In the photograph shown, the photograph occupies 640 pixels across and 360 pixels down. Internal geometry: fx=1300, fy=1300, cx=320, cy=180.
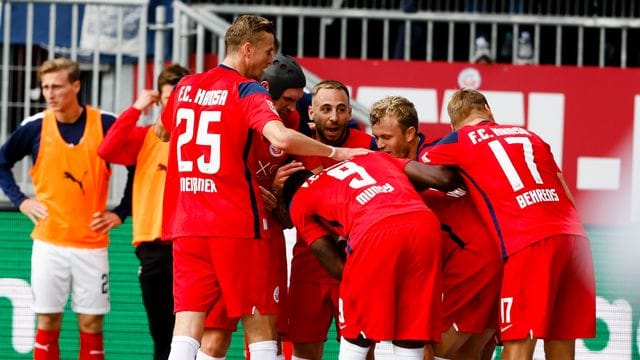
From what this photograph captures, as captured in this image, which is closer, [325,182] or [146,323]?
[325,182]

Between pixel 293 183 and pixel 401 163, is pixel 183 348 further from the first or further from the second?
pixel 401 163

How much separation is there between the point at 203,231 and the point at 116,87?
357 cm

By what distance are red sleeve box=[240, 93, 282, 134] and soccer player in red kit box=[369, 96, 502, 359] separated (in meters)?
0.81

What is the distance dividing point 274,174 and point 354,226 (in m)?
0.82

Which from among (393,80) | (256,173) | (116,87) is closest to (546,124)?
(393,80)

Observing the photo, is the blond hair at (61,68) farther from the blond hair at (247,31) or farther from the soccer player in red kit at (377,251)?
the soccer player in red kit at (377,251)

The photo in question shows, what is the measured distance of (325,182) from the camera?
6961 mm

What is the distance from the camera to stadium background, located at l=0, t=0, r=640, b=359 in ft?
32.4

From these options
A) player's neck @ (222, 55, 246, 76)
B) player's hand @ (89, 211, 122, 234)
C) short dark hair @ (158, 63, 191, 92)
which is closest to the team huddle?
player's neck @ (222, 55, 246, 76)

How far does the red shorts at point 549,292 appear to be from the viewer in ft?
22.8

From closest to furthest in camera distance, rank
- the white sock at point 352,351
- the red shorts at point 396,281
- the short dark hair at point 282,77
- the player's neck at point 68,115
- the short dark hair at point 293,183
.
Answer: the red shorts at point 396,281 → the white sock at point 352,351 → the short dark hair at point 293,183 → the short dark hair at point 282,77 → the player's neck at point 68,115

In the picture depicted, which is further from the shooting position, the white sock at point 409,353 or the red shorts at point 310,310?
the red shorts at point 310,310

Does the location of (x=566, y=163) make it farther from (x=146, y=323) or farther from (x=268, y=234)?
(x=268, y=234)

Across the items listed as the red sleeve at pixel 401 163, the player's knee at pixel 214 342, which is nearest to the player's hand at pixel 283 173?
the red sleeve at pixel 401 163
